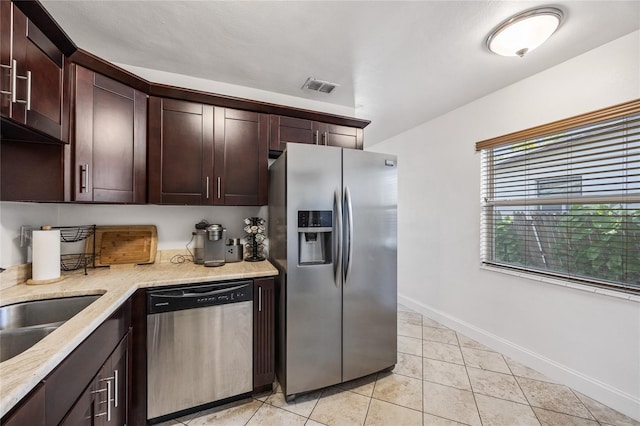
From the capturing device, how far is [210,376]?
1.75 m

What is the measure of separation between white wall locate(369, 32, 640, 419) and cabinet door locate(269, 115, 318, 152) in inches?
69.7

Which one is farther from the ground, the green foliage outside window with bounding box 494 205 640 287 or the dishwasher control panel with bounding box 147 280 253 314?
the green foliage outside window with bounding box 494 205 640 287

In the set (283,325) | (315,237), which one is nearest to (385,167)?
(315,237)

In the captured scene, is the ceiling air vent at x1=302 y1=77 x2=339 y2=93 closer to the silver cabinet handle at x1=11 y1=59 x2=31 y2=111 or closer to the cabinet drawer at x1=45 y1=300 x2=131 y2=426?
the silver cabinet handle at x1=11 y1=59 x2=31 y2=111

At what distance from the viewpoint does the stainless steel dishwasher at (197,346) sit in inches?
64.2

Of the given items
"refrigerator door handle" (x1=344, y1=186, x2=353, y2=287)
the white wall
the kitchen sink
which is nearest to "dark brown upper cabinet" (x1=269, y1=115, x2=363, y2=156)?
"refrigerator door handle" (x1=344, y1=186, x2=353, y2=287)

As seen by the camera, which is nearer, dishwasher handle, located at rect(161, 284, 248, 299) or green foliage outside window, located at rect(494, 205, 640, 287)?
dishwasher handle, located at rect(161, 284, 248, 299)

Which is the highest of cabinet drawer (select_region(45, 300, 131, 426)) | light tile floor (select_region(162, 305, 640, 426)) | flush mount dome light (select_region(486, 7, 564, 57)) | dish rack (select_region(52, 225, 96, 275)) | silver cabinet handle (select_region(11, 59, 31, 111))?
flush mount dome light (select_region(486, 7, 564, 57))

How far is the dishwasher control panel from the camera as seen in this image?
63.9 inches

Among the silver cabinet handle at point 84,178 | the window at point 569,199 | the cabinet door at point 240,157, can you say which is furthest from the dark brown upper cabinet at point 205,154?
the window at point 569,199

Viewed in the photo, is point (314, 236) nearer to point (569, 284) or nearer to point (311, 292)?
point (311, 292)

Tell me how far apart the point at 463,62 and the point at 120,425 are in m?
3.31

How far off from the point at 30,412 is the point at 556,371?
3.13 metres

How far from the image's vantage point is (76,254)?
1.93 meters
